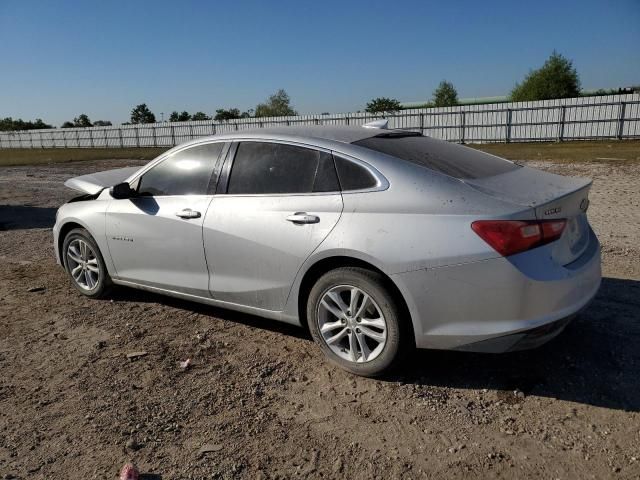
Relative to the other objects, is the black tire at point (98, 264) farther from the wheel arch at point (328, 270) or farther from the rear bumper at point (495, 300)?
the rear bumper at point (495, 300)

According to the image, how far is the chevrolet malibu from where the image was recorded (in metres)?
2.95

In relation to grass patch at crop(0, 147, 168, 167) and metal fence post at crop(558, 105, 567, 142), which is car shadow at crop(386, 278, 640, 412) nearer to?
grass patch at crop(0, 147, 168, 167)

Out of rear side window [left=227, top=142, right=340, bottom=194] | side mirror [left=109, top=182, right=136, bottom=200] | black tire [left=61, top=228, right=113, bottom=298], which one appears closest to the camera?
rear side window [left=227, top=142, right=340, bottom=194]

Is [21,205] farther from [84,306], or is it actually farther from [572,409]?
[572,409]

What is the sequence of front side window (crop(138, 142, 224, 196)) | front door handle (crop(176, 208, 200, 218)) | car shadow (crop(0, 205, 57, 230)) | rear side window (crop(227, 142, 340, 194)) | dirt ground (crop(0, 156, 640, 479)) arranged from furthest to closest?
1. car shadow (crop(0, 205, 57, 230))
2. front side window (crop(138, 142, 224, 196))
3. front door handle (crop(176, 208, 200, 218))
4. rear side window (crop(227, 142, 340, 194))
5. dirt ground (crop(0, 156, 640, 479))

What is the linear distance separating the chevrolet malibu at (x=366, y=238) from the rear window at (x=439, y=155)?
0.8 inches

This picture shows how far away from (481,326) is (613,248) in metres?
4.12

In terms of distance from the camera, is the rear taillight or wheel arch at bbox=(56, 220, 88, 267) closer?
the rear taillight

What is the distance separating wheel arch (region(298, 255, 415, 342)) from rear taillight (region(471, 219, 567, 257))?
62 centimetres

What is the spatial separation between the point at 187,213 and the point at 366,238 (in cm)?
163

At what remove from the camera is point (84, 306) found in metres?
5.00

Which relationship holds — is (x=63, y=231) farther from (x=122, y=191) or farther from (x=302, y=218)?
(x=302, y=218)

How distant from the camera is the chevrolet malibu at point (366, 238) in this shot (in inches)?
116

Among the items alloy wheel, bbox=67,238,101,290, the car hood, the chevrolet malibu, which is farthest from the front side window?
alloy wheel, bbox=67,238,101,290
